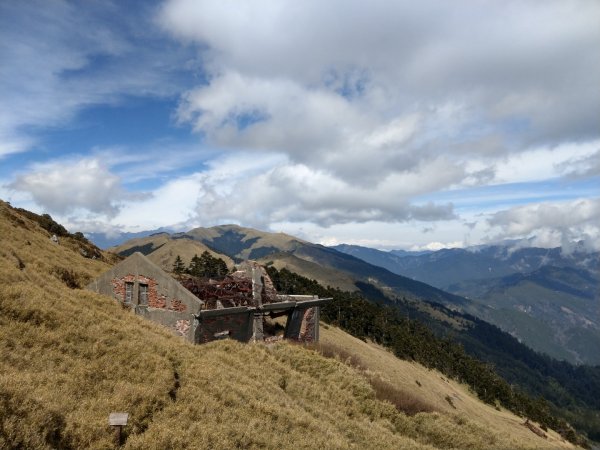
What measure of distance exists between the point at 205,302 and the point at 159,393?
1731 centimetres

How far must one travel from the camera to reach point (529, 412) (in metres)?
111

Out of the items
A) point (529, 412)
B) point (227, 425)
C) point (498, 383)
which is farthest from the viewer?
point (498, 383)

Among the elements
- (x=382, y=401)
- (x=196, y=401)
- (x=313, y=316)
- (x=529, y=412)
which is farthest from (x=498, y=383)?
(x=196, y=401)

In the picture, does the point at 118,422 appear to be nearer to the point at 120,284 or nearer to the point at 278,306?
the point at 120,284

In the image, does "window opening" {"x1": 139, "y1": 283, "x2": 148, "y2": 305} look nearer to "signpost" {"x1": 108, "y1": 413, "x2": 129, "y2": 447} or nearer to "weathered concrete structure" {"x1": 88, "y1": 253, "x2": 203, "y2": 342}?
"weathered concrete structure" {"x1": 88, "y1": 253, "x2": 203, "y2": 342}

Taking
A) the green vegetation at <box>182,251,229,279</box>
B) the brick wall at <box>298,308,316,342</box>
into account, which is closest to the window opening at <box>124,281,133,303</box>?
the brick wall at <box>298,308,316,342</box>

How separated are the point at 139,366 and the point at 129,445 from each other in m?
3.99

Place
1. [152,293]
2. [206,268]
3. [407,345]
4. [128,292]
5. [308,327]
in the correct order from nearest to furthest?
[152,293]
[128,292]
[308,327]
[407,345]
[206,268]

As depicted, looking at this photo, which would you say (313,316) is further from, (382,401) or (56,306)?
(56,306)

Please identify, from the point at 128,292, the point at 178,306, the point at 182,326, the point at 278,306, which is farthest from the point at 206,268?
the point at 182,326

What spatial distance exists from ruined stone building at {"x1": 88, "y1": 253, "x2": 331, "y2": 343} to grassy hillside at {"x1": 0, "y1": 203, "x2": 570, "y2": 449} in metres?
4.29

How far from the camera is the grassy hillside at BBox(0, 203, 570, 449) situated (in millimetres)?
8992

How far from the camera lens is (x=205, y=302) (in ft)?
92.7

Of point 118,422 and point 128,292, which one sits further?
point 128,292
